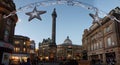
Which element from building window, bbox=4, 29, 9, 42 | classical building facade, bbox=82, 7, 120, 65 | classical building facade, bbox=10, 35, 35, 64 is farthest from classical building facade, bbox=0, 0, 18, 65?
classical building facade, bbox=10, 35, 35, 64

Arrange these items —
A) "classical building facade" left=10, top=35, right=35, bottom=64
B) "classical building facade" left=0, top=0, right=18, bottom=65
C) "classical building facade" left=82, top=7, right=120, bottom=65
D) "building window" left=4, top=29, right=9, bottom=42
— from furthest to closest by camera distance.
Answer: "classical building facade" left=10, top=35, right=35, bottom=64 → "classical building facade" left=82, top=7, right=120, bottom=65 → "building window" left=4, top=29, right=9, bottom=42 → "classical building facade" left=0, top=0, right=18, bottom=65

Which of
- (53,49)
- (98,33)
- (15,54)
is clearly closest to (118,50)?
(98,33)

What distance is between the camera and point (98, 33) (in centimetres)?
5069

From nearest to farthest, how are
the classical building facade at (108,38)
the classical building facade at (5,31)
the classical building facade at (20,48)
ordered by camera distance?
the classical building facade at (5,31) → the classical building facade at (108,38) → the classical building facade at (20,48)

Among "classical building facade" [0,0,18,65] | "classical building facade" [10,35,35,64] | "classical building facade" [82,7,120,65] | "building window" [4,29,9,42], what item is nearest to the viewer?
"classical building facade" [0,0,18,65]

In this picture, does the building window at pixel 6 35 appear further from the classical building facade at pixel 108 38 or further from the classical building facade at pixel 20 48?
the classical building facade at pixel 20 48

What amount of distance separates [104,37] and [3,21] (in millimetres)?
27033

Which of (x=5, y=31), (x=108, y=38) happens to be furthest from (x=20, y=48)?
(x=108, y=38)

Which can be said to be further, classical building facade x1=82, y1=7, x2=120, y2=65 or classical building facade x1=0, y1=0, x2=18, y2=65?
classical building facade x1=82, y1=7, x2=120, y2=65

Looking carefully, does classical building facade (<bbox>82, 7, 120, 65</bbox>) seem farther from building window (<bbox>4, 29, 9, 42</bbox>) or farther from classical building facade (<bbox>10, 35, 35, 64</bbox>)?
classical building facade (<bbox>10, 35, 35, 64</bbox>)

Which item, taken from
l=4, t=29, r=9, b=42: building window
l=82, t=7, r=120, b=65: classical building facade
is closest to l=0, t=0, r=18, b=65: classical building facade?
l=4, t=29, r=9, b=42: building window

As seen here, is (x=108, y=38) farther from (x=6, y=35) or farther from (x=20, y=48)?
(x=20, y=48)

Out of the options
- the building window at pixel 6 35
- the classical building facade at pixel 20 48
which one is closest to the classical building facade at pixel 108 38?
the building window at pixel 6 35

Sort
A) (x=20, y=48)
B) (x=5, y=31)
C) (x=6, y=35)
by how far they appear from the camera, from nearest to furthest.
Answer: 1. (x=5, y=31)
2. (x=6, y=35)
3. (x=20, y=48)
